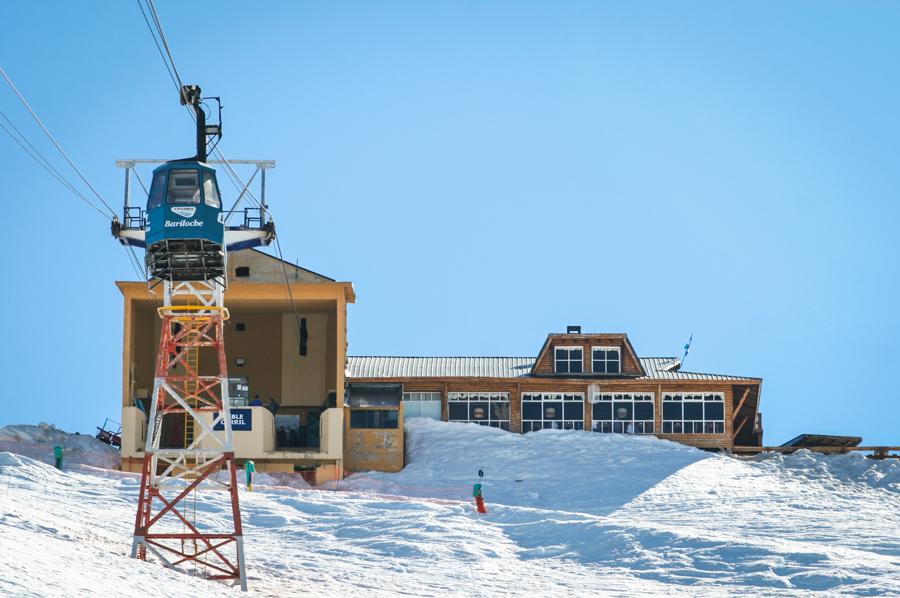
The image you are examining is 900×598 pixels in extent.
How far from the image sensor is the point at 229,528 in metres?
44.4

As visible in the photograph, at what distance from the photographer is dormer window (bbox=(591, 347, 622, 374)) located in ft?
232

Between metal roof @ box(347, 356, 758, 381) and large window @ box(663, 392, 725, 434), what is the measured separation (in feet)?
2.90

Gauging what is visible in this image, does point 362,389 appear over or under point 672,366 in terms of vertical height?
under

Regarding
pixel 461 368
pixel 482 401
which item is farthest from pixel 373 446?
pixel 461 368

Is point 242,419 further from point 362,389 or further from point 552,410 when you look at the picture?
point 552,410

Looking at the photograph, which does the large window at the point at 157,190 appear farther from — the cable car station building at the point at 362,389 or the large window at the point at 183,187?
the cable car station building at the point at 362,389

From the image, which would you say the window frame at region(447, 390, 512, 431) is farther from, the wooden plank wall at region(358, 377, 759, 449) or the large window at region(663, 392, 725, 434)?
the large window at region(663, 392, 725, 434)

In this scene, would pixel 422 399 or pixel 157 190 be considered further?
pixel 422 399

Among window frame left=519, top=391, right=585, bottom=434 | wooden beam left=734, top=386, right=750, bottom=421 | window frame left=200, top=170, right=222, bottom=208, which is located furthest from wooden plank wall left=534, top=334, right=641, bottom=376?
window frame left=200, top=170, right=222, bottom=208

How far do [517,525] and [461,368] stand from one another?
24.6 metres

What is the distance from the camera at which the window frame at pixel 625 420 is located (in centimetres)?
6950

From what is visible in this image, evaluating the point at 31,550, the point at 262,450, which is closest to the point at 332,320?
the point at 262,450

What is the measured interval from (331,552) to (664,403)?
3018 cm

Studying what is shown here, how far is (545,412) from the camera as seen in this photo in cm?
6975
